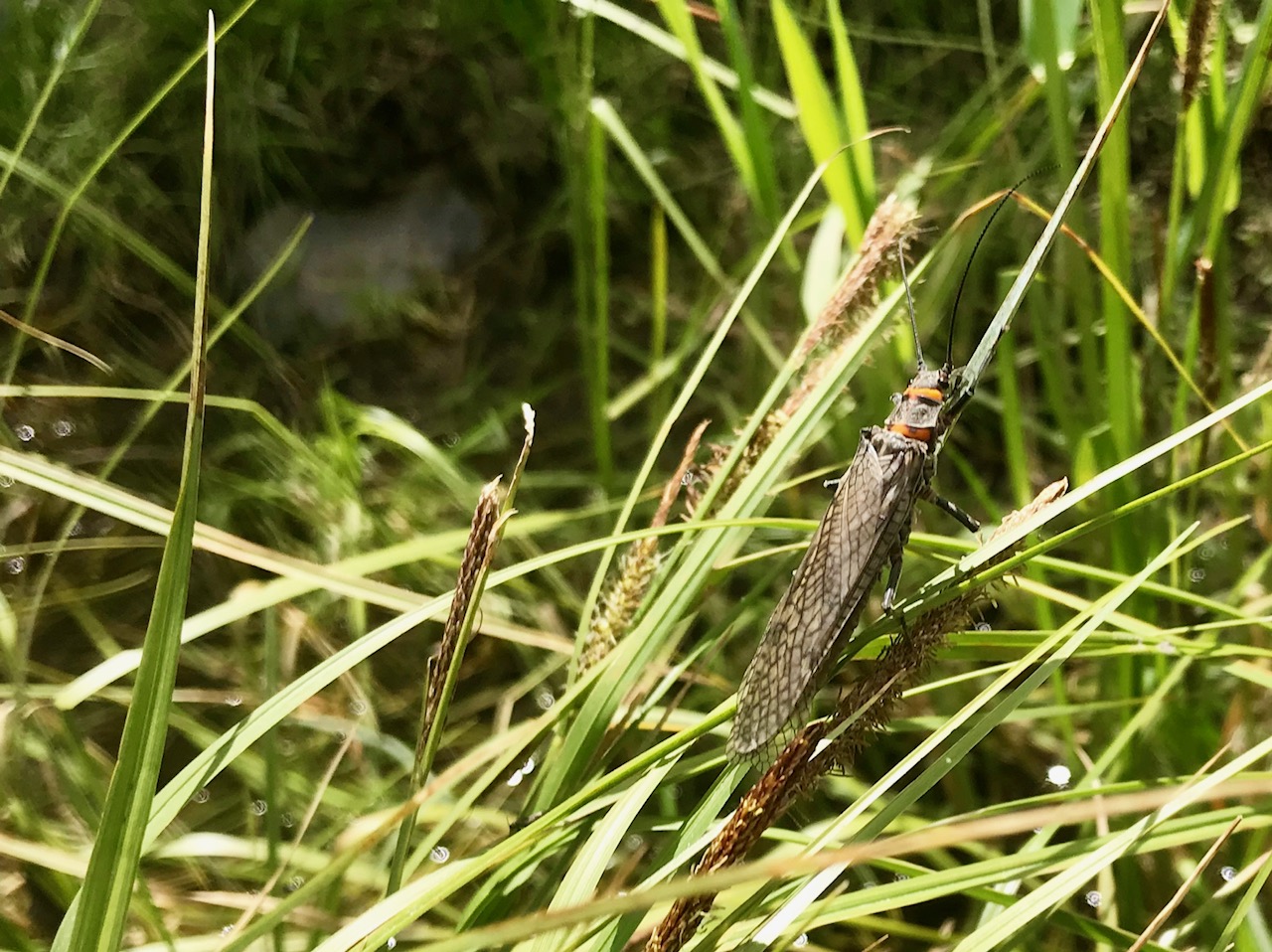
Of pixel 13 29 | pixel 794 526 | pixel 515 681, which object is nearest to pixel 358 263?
pixel 13 29

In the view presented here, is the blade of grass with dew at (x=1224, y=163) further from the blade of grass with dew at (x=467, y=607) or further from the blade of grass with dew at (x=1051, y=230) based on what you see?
the blade of grass with dew at (x=467, y=607)

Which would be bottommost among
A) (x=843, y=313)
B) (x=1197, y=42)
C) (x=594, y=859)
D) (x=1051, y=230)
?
(x=594, y=859)

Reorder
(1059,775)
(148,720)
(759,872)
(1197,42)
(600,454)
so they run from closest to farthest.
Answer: (759,872)
(148,720)
(1197,42)
(1059,775)
(600,454)

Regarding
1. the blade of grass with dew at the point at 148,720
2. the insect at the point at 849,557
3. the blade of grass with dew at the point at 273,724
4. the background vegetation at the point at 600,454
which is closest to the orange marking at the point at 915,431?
the insect at the point at 849,557

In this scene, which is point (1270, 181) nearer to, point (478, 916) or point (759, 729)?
point (759, 729)

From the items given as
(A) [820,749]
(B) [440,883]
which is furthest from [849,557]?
(B) [440,883]

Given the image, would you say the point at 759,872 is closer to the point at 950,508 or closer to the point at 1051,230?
the point at 1051,230
